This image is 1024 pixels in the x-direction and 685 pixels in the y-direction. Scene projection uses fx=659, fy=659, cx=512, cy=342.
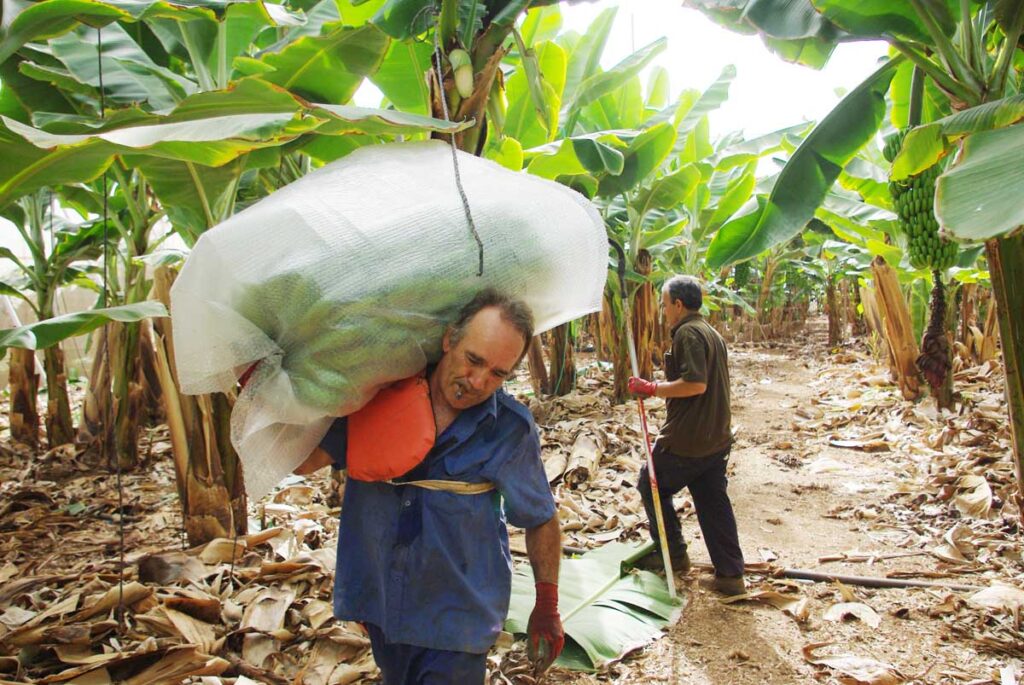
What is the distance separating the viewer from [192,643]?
2.16 m

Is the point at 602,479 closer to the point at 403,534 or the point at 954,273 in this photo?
the point at 403,534

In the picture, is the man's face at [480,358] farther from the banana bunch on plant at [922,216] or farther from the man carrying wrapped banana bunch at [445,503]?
the banana bunch on plant at [922,216]

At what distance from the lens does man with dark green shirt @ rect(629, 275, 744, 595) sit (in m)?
3.05

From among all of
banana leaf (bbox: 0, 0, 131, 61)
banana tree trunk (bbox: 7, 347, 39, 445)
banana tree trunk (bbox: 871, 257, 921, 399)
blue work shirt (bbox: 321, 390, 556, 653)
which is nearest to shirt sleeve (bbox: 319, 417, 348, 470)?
blue work shirt (bbox: 321, 390, 556, 653)

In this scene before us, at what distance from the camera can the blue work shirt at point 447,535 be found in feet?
4.55

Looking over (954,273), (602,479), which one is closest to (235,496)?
(602,479)

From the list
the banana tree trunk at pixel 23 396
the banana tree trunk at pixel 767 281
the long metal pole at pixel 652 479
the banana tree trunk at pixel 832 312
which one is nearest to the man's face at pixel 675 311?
the long metal pole at pixel 652 479

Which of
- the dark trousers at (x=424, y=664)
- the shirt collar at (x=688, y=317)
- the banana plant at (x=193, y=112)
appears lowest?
the dark trousers at (x=424, y=664)

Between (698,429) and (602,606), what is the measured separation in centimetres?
90

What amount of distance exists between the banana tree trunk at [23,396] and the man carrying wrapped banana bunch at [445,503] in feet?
15.4

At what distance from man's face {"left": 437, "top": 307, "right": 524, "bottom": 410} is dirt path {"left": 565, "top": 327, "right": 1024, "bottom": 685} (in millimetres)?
1520

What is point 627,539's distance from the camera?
3754mm

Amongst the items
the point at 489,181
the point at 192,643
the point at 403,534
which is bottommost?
the point at 192,643

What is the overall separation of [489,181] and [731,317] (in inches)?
678
